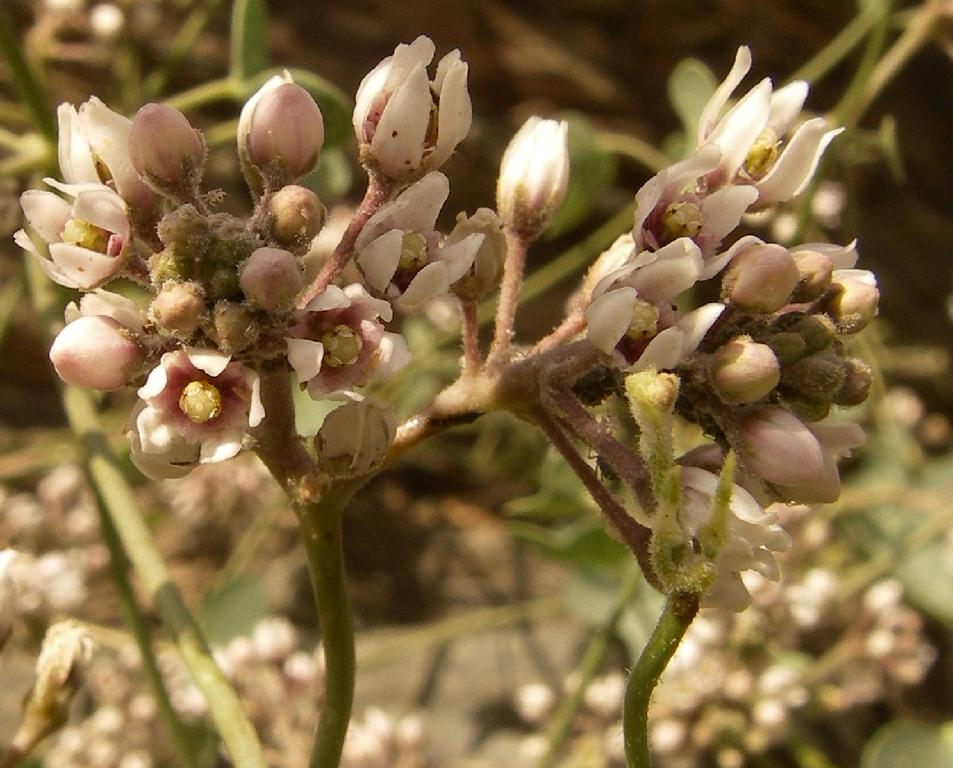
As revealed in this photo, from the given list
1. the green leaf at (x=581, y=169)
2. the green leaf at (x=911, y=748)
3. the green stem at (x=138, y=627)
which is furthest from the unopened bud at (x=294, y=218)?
the green leaf at (x=911, y=748)

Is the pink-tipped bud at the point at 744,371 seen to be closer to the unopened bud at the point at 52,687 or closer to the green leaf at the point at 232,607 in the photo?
the unopened bud at the point at 52,687

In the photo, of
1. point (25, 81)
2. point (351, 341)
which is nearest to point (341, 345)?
point (351, 341)

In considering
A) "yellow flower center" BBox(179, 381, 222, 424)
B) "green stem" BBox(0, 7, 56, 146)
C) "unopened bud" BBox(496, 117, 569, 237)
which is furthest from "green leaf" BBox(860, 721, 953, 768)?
"green stem" BBox(0, 7, 56, 146)

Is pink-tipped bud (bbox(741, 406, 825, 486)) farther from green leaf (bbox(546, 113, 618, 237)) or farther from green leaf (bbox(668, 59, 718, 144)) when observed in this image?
green leaf (bbox(668, 59, 718, 144))

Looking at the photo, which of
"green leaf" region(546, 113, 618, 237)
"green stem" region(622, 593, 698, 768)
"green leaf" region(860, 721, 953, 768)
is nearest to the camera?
"green stem" region(622, 593, 698, 768)

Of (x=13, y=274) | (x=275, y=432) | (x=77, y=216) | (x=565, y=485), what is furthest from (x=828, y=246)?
(x=13, y=274)

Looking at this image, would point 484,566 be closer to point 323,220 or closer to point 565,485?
point 565,485
